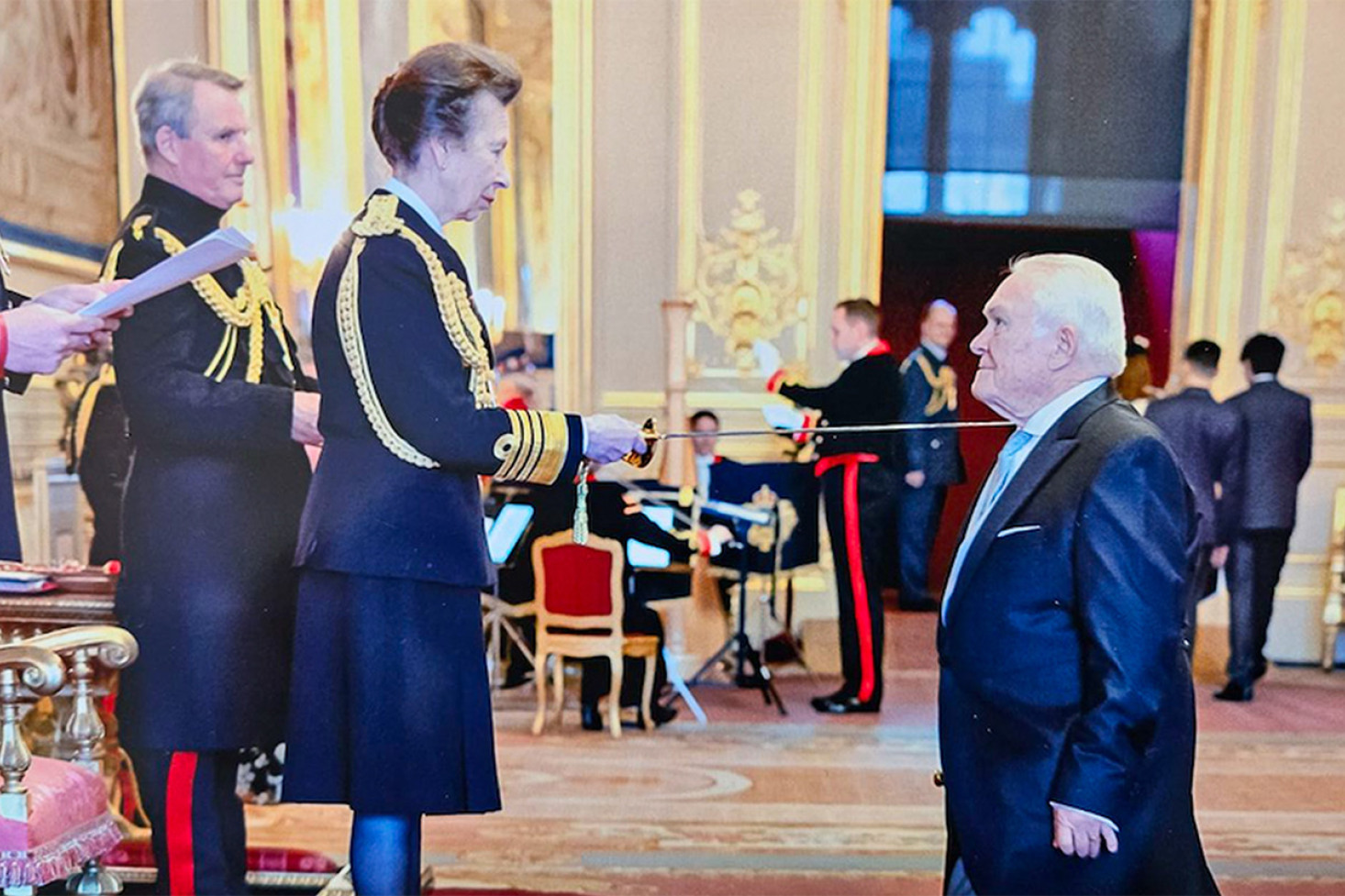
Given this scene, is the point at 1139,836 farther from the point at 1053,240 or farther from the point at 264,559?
the point at 264,559

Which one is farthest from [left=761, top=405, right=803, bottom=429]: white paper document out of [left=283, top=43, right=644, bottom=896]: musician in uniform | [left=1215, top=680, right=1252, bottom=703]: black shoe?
[left=1215, top=680, right=1252, bottom=703]: black shoe

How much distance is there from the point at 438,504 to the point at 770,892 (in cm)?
130

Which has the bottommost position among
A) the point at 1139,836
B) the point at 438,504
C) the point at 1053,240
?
the point at 1139,836

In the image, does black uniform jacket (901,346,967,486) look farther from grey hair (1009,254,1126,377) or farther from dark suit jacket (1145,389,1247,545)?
dark suit jacket (1145,389,1247,545)

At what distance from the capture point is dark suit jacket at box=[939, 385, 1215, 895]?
1390 mm

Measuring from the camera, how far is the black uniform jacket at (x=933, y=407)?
2.24 meters

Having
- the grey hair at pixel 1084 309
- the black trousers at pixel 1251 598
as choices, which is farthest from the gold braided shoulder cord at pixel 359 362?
the black trousers at pixel 1251 598

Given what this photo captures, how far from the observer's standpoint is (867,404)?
7.98 feet

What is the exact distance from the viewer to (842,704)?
123 inches

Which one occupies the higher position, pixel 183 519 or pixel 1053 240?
pixel 1053 240

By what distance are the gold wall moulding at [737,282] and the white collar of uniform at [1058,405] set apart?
94 cm

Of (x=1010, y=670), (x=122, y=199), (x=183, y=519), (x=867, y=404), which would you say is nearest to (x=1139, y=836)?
(x=1010, y=670)

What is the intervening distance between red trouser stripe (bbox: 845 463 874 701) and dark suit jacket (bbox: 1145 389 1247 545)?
953 mm

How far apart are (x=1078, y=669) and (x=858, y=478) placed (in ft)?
5.08
